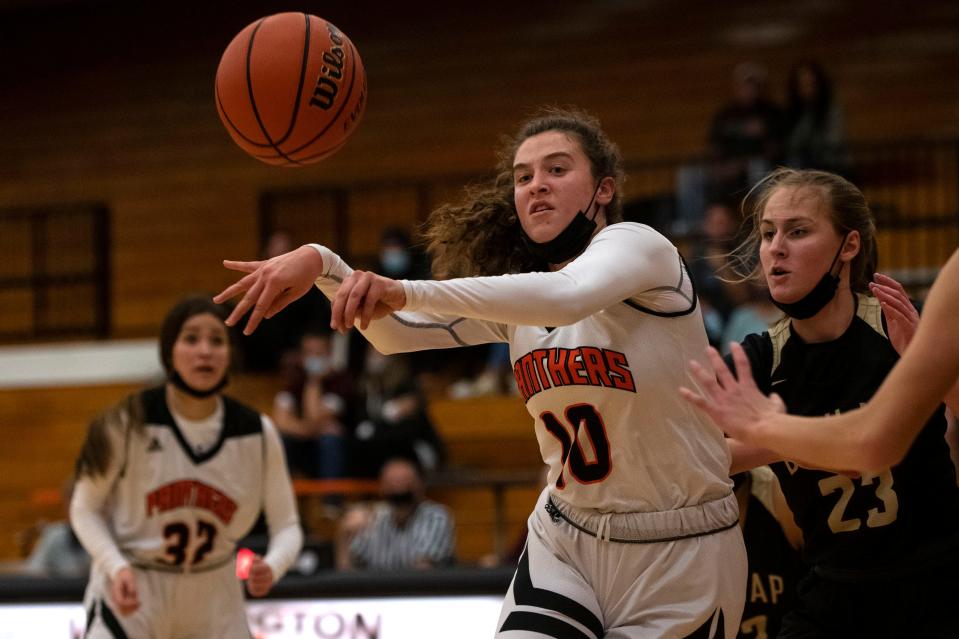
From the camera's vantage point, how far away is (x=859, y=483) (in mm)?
3607

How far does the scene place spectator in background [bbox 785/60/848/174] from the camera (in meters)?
10.5

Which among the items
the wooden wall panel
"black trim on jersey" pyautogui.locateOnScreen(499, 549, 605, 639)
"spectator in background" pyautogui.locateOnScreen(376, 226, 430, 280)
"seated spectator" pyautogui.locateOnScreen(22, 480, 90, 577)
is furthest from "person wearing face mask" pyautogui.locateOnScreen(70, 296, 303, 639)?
the wooden wall panel

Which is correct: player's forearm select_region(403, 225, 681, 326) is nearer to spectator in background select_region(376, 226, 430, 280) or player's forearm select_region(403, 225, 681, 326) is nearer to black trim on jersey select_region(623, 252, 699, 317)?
black trim on jersey select_region(623, 252, 699, 317)

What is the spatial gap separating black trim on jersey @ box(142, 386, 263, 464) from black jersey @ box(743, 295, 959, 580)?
2206mm

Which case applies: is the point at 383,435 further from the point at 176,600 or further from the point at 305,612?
the point at 176,600

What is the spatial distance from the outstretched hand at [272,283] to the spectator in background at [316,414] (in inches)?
258

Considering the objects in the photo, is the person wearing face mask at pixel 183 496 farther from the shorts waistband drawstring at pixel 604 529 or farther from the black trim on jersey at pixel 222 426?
the shorts waistband drawstring at pixel 604 529

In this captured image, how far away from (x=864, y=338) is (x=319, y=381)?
6.75 metres

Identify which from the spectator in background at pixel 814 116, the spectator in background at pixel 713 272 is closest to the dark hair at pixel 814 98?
the spectator in background at pixel 814 116

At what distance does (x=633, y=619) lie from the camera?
134 inches

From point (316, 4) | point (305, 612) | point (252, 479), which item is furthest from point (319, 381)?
point (316, 4)

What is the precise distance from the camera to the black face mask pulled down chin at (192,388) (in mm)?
5172

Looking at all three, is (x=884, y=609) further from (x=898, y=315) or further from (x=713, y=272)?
(x=713, y=272)

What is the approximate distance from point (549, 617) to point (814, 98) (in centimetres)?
800
